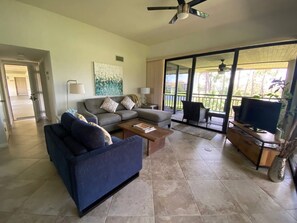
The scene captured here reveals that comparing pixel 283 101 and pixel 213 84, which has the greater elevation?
pixel 213 84

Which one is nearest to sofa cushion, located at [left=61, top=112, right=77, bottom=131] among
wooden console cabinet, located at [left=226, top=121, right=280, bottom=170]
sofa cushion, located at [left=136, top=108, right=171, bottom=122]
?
sofa cushion, located at [left=136, top=108, right=171, bottom=122]

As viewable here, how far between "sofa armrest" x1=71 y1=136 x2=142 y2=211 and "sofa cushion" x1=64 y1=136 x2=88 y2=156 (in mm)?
101

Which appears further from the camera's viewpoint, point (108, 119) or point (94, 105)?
point (94, 105)

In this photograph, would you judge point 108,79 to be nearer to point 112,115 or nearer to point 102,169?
point 112,115

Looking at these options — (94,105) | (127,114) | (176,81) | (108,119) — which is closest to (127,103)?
(127,114)

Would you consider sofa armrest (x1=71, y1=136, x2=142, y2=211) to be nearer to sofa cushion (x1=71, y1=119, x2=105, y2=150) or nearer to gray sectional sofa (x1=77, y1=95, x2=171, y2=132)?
sofa cushion (x1=71, y1=119, x2=105, y2=150)

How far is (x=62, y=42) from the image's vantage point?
10.6 ft

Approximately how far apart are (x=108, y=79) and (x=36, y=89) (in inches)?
114


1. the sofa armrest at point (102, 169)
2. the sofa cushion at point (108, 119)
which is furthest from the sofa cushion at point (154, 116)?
the sofa armrest at point (102, 169)

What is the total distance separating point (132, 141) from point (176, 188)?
88cm

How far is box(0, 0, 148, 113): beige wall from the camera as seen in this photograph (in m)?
2.61

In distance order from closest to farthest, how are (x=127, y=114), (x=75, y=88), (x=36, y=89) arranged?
(x=75, y=88) < (x=127, y=114) < (x=36, y=89)

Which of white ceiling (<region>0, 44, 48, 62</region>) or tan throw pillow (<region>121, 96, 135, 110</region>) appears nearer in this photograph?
white ceiling (<region>0, 44, 48, 62</region>)

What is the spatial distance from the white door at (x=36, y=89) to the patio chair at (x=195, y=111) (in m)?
5.31
